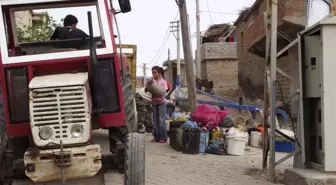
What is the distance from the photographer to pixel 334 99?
545 centimetres

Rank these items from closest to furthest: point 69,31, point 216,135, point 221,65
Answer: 1. point 69,31
2. point 216,135
3. point 221,65

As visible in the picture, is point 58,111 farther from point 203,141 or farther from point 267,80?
point 203,141

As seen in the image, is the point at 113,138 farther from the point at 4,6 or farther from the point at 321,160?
the point at 321,160

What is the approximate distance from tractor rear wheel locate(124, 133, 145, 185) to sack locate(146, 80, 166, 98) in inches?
177

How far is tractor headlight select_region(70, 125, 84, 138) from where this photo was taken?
442 cm

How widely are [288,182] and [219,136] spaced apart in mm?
2796

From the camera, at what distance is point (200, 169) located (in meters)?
7.28

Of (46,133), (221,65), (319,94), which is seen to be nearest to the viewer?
(46,133)

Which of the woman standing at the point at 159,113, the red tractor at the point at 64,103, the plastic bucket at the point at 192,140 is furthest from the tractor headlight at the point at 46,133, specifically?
the woman standing at the point at 159,113

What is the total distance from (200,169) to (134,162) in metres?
2.83

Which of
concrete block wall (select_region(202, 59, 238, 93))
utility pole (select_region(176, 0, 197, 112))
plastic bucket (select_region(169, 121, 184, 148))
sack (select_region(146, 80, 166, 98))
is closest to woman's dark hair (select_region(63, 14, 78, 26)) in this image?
sack (select_region(146, 80, 166, 98))

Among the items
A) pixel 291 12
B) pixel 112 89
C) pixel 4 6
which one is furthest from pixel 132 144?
pixel 291 12

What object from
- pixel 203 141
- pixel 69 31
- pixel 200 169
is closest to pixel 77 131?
pixel 69 31

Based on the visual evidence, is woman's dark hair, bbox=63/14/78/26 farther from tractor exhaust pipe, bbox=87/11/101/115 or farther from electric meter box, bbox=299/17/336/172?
electric meter box, bbox=299/17/336/172
